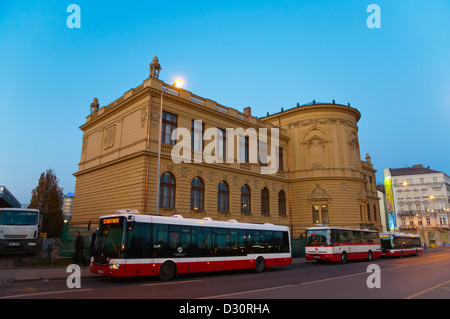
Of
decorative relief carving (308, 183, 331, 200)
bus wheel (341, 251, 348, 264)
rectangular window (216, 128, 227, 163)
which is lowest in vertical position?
bus wheel (341, 251, 348, 264)

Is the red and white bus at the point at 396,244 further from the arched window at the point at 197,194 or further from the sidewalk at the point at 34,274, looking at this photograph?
the sidewalk at the point at 34,274

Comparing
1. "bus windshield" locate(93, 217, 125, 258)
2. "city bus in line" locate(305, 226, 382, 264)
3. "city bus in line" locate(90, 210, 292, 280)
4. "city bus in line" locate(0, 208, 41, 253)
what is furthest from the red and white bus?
"city bus in line" locate(0, 208, 41, 253)

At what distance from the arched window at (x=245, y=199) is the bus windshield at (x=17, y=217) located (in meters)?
18.4

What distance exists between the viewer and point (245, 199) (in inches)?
1307

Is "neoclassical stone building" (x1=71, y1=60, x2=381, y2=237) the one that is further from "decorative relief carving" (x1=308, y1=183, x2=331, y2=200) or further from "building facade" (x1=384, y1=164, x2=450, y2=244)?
"building facade" (x1=384, y1=164, x2=450, y2=244)

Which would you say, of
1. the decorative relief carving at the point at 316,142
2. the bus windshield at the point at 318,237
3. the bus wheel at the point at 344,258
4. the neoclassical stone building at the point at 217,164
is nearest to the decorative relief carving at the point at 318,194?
the neoclassical stone building at the point at 217,164

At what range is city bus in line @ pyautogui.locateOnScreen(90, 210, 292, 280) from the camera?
1339cm

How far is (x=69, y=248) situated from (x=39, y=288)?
9.42 m

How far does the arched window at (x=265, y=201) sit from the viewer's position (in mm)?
35312

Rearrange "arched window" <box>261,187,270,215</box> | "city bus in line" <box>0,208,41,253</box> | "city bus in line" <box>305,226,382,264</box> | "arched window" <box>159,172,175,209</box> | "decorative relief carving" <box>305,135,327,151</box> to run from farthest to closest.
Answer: "decorative relief carving" <box>305,135,327,151</box>, "arched window" <box>261,187,270,215</box>, "arched window" <box>159,172,175,209</box>, "city bus in line" <box>305,226,382,264</box>, "city bus in line" <box>0,208,41,253</box>

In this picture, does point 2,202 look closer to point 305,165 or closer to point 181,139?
point 181,139
